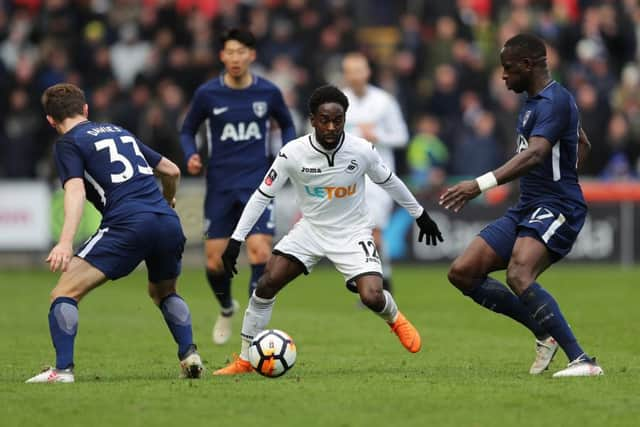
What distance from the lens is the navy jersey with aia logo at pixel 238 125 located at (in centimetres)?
1262

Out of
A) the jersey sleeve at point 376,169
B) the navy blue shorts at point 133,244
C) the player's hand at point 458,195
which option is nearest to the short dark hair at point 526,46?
the player's hand at point 458,195

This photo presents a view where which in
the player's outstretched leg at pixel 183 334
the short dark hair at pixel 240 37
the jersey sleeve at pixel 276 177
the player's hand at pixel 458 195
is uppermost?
the short dark hair at pixel 240 37

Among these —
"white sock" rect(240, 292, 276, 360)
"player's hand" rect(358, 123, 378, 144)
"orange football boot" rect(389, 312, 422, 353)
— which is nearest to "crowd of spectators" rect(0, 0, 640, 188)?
"player's hand" rect(358, 123, 378, 144)

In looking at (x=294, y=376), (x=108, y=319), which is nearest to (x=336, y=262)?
(x=294, y=376)

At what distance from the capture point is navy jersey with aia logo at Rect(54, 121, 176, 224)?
9180mm

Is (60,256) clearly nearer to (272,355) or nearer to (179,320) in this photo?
(179,320)

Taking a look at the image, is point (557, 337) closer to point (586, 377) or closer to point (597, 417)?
point (586, 377)

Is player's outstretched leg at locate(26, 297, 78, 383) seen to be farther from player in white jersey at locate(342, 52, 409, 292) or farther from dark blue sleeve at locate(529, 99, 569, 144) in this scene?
player in white jersey at locate(342, 52, 409, 292)

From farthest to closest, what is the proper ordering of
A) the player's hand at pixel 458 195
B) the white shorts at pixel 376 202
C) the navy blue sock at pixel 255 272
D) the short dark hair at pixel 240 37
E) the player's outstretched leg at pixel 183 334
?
the white shorts at pixel 376 202
the short dark hair at pixel 240 37
the navy blue sock at pixel 255 272
the player's outstretched leg at pixel 183 334
the player's hand at pixel 458 195

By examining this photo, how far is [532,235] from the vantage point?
31.3ft

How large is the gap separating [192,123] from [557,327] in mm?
4639

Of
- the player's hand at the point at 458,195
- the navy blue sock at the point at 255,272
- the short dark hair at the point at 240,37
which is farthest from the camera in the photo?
the short dark hair at the point at 240,37

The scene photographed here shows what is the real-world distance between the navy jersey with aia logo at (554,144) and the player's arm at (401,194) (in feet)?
2.38

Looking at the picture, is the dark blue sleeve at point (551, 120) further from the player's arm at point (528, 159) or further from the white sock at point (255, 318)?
the white sock at point (255, 318)
